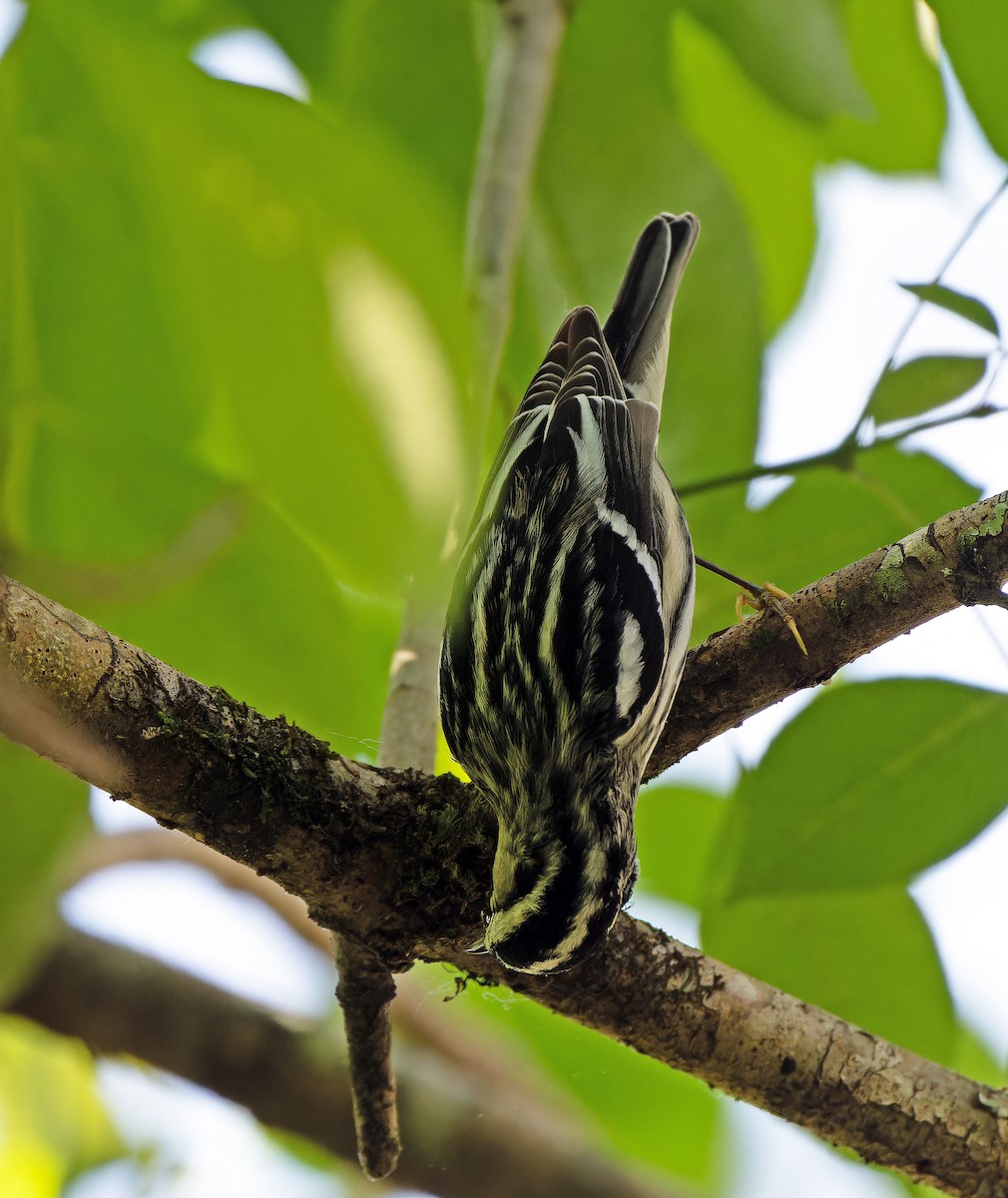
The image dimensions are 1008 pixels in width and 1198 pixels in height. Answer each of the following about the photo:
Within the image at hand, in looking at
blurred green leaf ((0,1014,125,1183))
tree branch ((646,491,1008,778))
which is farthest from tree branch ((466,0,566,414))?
blurred green leaf ((0,1014,125,1183))

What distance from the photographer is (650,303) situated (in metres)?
2.16

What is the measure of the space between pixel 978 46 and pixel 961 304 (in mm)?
376

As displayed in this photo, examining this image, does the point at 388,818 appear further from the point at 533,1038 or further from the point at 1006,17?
the point at 1006,17

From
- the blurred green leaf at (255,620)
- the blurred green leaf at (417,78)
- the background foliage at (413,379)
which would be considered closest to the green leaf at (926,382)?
the background foliage at (413,379)

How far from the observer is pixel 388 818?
1436mm

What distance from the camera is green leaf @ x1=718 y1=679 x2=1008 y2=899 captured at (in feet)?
4.95

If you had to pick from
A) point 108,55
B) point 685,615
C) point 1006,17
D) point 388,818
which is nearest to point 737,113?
point 1006,17

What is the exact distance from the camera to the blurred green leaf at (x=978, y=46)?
155cm

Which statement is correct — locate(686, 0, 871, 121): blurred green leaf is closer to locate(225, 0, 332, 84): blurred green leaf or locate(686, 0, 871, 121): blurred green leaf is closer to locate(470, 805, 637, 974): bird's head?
locate(225, 0, 332, 84): blurred green leaf

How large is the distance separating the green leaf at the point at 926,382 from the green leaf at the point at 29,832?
45.3 inches

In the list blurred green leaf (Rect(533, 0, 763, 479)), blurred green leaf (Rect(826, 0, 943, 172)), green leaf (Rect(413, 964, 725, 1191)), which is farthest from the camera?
green leaf (Rect(413, 964, 725, 1191))

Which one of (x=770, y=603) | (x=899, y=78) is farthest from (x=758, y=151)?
(x=770, y=603)

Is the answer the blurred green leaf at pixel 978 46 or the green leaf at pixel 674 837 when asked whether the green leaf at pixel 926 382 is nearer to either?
the blurred green leaf at pixel 978 46

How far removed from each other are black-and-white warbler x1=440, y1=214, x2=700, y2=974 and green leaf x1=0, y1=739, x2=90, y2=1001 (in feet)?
1.73
